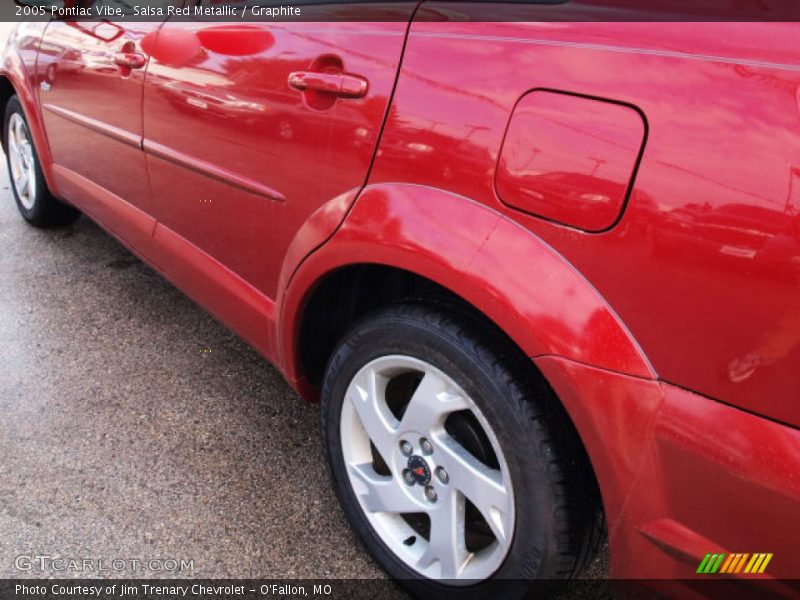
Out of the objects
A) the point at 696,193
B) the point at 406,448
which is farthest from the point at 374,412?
the point at 696,193

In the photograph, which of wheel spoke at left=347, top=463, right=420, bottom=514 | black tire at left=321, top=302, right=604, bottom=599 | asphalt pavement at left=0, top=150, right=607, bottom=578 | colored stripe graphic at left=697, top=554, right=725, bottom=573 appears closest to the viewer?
colored stripe graphic at left=697, top=554, right=725, bottom=573

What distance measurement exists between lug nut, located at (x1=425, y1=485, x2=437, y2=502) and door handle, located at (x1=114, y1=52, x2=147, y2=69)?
5.45 feet

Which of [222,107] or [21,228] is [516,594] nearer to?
[222,107]

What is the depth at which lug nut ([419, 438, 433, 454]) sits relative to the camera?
1.55 m

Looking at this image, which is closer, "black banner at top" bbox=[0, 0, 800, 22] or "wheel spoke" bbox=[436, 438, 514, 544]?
"black banner at top" bbox=[0, 0, 800, 22]

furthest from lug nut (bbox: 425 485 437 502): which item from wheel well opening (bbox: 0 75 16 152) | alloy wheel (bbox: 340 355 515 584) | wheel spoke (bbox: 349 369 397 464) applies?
wheel well opening (bbox: 0 75 16 152)

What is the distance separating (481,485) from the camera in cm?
142

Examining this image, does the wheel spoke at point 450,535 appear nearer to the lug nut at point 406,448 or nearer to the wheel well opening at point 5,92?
the lug nut at point 406,448

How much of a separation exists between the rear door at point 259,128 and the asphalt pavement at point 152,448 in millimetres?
425

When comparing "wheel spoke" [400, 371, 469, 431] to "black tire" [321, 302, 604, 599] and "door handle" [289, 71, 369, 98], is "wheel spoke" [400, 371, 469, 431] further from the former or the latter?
"door handle" [289, 71, 369, 98]

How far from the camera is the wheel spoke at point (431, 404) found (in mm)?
1448

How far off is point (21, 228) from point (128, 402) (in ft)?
6.77

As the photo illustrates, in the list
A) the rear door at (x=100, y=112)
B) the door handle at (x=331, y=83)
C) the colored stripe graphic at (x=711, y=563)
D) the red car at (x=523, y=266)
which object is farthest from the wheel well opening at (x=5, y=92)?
the colored stripe graphic at (x=711, y=563)

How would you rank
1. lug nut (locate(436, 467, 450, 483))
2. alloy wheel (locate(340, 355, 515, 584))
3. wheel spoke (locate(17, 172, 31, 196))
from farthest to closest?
wheel spoke (locate(17, 172, 31, 196))
lug nut (locate(436, 467, 450, 483))
alloy wheel (locate(340, 355, 515, 584))
